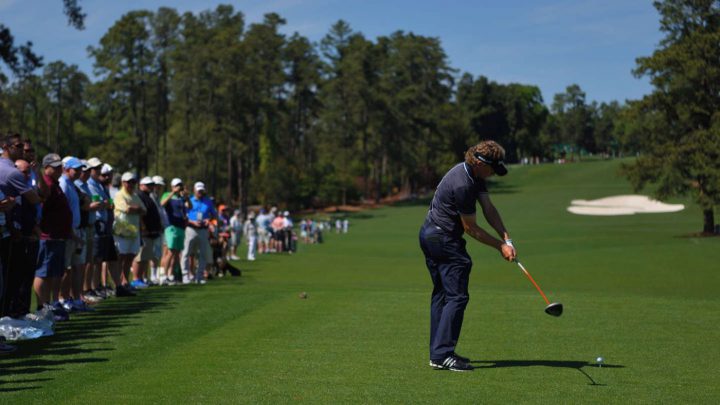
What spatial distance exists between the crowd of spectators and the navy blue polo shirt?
15.7 feet

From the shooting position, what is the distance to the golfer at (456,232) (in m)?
9.08

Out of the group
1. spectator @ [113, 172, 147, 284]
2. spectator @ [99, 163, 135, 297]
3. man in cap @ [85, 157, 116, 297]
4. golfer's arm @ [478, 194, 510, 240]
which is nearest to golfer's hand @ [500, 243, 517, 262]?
golfer's arm @ [478, 194, 510, 240]

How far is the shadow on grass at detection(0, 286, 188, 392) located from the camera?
884cm

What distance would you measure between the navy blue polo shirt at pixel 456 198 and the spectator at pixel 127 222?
30.3ft

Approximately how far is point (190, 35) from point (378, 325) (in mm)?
82329

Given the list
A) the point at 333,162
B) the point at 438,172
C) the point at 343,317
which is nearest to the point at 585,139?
the point at 438,172

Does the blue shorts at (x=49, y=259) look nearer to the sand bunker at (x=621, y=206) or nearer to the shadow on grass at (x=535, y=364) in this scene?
the shadow on grass at (x=535, y=364)

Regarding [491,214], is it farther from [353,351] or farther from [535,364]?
[353,351]

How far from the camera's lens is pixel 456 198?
29.9 feet

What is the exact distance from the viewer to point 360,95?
99562 millimetres

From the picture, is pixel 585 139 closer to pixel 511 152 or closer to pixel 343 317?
pixel 511 152

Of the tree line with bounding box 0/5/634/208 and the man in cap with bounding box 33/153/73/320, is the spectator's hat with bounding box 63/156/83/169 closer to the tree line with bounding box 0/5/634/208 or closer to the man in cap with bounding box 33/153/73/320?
the man in cap with bounding box 33/153/73/320

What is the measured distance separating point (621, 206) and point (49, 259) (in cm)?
7208

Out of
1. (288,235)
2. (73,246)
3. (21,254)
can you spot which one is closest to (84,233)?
(73,246)
